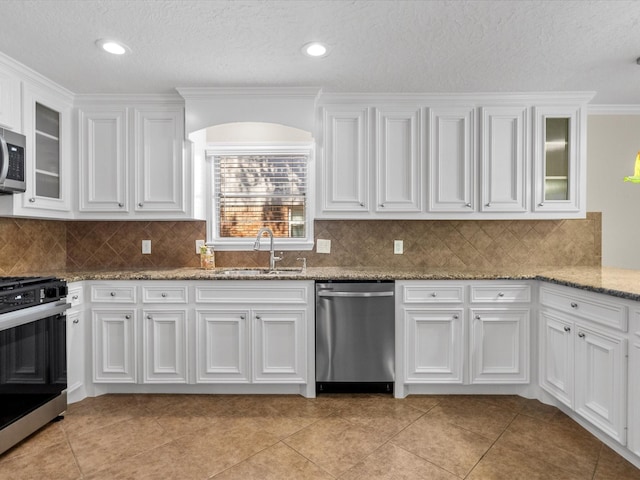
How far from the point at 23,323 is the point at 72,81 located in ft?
5.86

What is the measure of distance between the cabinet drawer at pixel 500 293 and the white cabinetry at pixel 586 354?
0.12 meters

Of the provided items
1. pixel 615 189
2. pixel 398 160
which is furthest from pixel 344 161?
pixel 615 189

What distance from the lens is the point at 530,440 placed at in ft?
6.94

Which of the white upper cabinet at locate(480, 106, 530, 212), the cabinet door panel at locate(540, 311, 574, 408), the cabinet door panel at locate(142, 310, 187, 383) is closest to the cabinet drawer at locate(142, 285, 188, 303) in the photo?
the cabinet door panel at locate(142, 310, 187, 383)

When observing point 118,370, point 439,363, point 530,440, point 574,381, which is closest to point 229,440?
point 118,370

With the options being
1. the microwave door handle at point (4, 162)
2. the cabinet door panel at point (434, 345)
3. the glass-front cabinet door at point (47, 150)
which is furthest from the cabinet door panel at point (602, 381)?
the glass-front cabinet door at point (47, 150)

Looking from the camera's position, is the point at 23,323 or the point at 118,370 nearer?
the point at 23,323

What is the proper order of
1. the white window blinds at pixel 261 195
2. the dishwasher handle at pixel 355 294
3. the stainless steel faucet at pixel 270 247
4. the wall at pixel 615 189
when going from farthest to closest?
the white window blinds at pixel 261 195 → the wall at pixel 615 189 → the stainless steel faucet at pixel 270 247 → the dishwasher handle at pixel 355 294

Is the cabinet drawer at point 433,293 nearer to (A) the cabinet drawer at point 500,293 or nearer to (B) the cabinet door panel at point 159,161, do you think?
(A) the cabinet drawer at point 500,293

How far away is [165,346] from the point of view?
266cm

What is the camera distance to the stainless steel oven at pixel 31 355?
195cm

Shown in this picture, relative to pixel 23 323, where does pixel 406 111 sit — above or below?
above

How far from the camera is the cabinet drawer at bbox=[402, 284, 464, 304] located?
2.63m

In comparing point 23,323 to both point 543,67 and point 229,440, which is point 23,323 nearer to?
point 229,440
